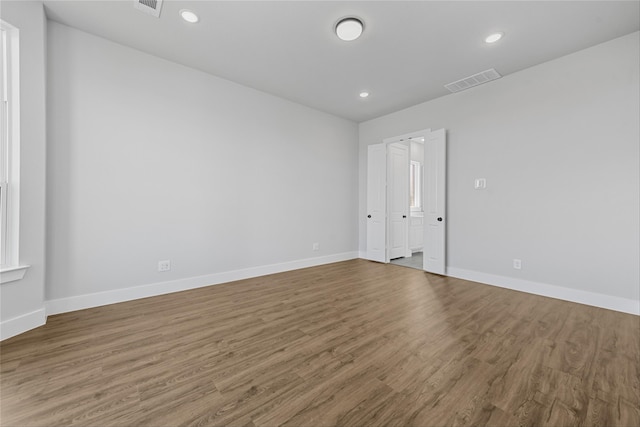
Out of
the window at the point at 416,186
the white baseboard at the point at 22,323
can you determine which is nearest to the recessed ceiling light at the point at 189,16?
the white baseboard at the point at 22,323

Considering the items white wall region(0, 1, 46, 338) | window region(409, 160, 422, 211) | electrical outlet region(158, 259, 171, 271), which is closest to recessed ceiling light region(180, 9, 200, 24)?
white wall region(0, 1, 46, 338)

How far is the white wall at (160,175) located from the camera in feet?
8.95

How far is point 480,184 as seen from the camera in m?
3.93

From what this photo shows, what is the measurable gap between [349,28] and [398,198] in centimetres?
388

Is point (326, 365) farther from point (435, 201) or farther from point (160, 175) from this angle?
point (435, 201)

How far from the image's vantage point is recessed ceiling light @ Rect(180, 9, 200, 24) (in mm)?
2482

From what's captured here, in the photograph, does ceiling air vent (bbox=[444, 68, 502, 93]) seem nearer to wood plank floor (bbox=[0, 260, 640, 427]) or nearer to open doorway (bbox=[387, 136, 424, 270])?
open doorway (bbox=[387, 136, 424, 270])

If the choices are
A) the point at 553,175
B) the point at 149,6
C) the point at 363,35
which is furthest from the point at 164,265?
the point at 553,175

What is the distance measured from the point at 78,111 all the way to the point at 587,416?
193 inches

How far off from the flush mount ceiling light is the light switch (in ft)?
9.15

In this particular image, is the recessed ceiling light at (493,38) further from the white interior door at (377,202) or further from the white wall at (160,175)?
the white wall at (160,175)

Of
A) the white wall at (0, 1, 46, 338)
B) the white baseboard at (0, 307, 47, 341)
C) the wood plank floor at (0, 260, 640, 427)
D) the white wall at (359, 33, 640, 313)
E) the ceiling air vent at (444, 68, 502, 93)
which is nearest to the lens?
the wood plank floor at (0, 260, 640, 427)

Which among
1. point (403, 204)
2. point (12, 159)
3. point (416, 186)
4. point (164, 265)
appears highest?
point (416, 186)

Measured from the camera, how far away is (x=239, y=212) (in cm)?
399
